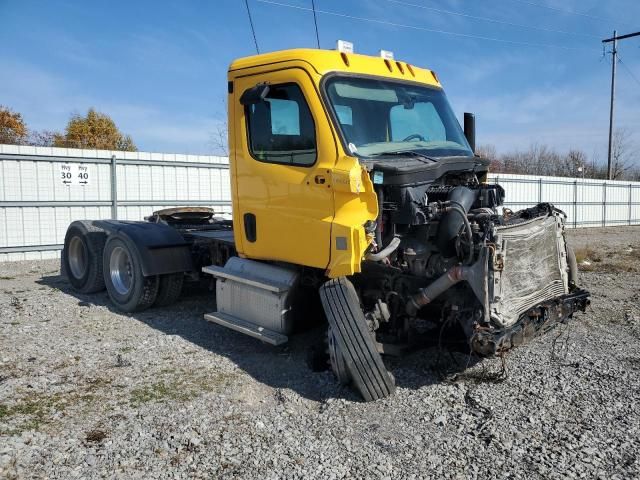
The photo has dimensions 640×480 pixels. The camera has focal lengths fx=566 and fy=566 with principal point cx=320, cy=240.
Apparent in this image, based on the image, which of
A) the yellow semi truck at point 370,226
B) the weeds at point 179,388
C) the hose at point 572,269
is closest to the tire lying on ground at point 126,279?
the yellow semi truck at point 370,226

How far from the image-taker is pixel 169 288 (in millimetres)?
7227

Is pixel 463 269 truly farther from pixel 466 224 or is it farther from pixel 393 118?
pixel 393 118

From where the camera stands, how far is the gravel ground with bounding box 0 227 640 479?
3428mm

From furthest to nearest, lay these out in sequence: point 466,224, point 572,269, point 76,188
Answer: point 76,188 → point 572,269 → point 466,224

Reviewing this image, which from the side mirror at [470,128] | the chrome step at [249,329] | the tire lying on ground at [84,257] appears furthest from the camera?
the tire lying on ground at [84,257]

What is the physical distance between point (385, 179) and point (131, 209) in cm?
1080

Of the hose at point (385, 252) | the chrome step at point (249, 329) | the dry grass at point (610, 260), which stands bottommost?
the dry grass at point (610, 260)

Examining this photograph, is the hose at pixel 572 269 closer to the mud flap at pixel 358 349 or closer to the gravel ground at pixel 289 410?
the gravel ground at pixel 289 410

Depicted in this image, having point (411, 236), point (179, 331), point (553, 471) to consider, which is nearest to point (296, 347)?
point (179, 331)

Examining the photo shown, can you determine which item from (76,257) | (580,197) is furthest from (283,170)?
(580,197)

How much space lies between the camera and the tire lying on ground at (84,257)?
826 cm

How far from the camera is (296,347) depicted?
5.87 metres

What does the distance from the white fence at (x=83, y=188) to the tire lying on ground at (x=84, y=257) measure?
456cm

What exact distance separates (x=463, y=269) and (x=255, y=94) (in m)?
2.36
